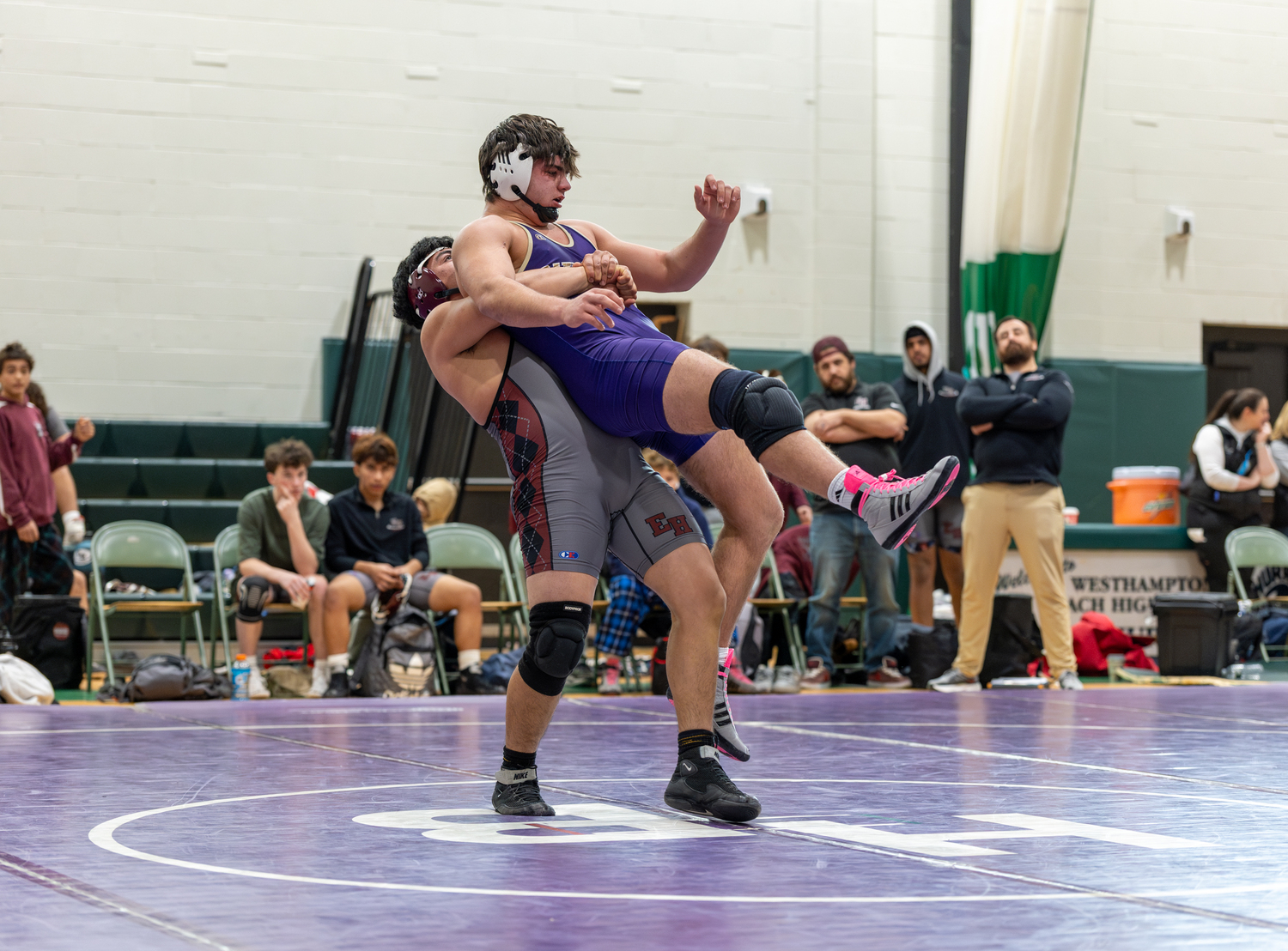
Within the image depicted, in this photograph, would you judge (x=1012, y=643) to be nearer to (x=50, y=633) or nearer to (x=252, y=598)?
(x=252, y=598)

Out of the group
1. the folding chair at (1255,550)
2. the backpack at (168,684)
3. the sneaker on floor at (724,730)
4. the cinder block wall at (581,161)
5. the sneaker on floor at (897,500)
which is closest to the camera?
the sneaker on floor at (897,500)

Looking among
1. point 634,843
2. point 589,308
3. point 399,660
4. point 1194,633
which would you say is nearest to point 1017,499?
point 1194,633

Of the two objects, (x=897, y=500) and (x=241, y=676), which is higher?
(x=897, y=500)

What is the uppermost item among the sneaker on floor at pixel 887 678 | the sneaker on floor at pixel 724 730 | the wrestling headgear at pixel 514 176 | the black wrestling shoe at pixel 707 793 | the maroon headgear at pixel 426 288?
the wrestling headgear at pixel 514 176

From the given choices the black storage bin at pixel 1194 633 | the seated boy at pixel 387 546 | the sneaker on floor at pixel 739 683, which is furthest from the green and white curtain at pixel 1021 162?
the seated boy at pixel 387 546

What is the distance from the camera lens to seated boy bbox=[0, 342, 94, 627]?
7.08 metres

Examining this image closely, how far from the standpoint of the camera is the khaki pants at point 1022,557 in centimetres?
702

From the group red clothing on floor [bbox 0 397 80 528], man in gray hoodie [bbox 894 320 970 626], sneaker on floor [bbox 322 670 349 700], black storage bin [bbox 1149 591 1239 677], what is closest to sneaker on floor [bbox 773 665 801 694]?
man in gray hoodie [bbox 894 320 970 626]

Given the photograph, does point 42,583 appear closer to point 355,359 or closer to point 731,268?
point 355,359

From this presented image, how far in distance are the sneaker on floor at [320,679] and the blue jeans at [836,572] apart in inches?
89.9

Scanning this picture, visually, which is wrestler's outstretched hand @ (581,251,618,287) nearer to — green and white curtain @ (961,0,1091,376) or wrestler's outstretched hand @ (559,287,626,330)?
wrestler's outstretched hand @ (559,287,626,330)

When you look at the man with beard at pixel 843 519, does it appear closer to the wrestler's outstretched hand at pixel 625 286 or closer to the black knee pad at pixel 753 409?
the wrestler's outstretched hand at pixel 625 286

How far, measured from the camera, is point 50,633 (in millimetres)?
6844

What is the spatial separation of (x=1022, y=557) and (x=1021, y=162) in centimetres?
436
